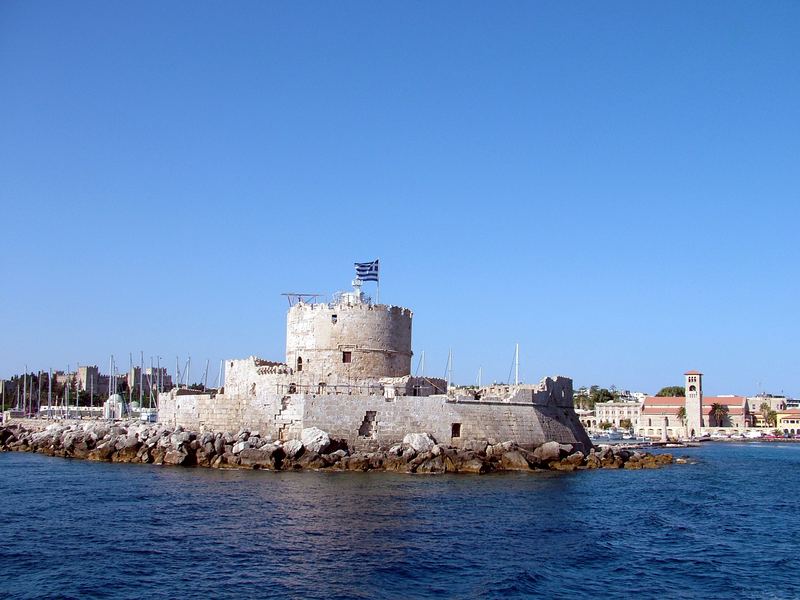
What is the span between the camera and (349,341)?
108 feet

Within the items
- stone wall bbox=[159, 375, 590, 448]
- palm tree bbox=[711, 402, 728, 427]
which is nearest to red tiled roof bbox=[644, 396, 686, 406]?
palm tree bbox=[711, 402, 728, 427]

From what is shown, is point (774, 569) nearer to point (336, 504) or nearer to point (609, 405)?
point (336, 504)

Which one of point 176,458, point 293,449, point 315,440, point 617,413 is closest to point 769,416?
point 617,413

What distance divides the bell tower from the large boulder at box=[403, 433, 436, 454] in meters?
68.3

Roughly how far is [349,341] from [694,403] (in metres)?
67.6

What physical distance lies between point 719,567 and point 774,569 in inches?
42.6

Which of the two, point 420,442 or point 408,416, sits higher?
point 408,416

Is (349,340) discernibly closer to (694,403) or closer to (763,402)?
(694,403)

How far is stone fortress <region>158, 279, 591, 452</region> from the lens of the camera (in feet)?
95.5

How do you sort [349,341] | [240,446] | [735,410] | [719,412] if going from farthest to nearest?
[735,410]
[719,412]
[349,341]
[240,446]

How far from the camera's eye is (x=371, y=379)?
32.2m

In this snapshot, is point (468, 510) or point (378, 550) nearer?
point (378, 550)

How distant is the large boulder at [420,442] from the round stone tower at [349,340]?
4.80 m

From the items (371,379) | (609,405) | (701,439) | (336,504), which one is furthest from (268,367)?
(609,405)
